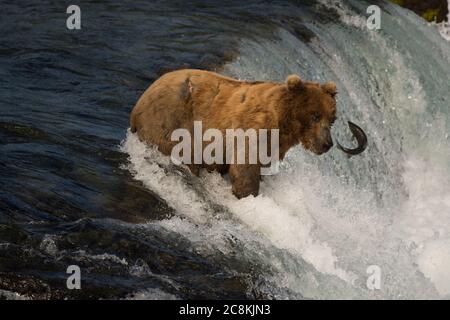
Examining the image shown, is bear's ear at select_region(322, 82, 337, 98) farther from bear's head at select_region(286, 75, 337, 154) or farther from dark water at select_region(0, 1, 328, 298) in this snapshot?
dark water at select_region(0, 1, 328, 298)

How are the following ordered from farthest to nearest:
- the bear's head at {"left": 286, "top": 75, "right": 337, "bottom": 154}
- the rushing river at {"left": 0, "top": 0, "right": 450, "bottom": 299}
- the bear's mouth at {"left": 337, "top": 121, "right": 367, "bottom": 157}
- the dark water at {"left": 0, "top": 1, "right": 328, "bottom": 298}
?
1. the bear's mouth at {"left": 337, "top": 121, "right": 367, "bottom": 157}
2. the bear's head at {"left": 286, "top": 75, "right": 337, "bottom": 154}
3. the rushing river at {"left": 0, "top": 0, "right": 450, "bottom": 299}
4. the dark water at {"left": 0, "top": 1, "right": 328, "bottom": 298}

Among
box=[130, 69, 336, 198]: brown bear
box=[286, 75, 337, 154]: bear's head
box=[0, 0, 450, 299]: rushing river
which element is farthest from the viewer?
box=[286, 75, 337, 154]: bear's head

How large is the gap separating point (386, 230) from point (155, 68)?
360cm

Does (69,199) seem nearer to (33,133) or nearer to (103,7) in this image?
(33,133)

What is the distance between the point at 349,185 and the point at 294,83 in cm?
277

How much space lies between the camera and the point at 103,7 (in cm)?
1384

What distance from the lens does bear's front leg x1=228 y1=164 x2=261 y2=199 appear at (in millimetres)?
7812

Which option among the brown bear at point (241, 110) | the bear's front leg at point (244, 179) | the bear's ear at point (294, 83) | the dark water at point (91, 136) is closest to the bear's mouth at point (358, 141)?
the brown bear at point (241, 110)

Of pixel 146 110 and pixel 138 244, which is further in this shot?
pixel 146 110

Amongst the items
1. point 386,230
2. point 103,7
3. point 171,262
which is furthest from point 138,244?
point 103,7

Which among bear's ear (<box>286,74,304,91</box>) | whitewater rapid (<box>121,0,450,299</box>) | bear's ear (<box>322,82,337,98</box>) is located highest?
bear's ear (<box>286,74,304,91</box>)

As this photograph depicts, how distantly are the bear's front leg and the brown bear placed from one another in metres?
0.01

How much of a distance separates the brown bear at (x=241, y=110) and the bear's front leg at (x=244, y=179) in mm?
12

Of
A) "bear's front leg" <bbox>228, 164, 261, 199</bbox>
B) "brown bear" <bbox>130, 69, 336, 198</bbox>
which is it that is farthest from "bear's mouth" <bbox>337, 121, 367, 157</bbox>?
"bear's front leg" <bbox>228, 164, 261, 199</bbox>
